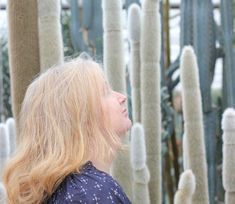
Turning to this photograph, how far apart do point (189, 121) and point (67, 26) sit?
6.83 feet

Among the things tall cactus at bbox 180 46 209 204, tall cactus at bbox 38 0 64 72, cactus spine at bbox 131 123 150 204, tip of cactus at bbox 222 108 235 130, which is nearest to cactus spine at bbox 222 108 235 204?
tip of cactus at bbox 222 108 235 130

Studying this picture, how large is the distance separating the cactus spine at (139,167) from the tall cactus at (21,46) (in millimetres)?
406

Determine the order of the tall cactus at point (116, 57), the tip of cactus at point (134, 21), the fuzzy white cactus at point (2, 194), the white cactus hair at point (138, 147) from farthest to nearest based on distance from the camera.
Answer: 1. the tip of cactus at point (134, 21)
2. the tall cactus at point (116, 57)
3. the white cactus hair at point (138, 147)
4. the fuzzy white cactus at point (2, 194)

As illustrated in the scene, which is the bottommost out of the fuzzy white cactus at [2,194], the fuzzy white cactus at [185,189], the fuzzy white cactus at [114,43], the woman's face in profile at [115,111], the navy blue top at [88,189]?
the fuzzy white cactus at [185,189]

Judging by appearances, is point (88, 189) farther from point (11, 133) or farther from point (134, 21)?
point (134, 21)

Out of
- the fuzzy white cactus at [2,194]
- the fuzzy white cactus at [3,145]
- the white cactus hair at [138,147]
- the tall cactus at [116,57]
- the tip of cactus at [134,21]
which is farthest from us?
the tip of cactus at [134,21]

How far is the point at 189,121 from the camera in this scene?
222cm

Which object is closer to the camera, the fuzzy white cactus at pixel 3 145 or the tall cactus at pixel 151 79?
the fuzzy white cactus at pixel 3 145

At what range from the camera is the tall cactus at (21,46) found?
1947 millimetres

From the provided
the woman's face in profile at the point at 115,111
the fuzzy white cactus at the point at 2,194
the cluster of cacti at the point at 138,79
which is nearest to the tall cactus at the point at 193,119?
the cluster of cacti at the point at 138,79

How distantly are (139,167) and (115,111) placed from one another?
92 centimetres

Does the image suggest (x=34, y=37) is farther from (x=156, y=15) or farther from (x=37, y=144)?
(x=37, y=144)

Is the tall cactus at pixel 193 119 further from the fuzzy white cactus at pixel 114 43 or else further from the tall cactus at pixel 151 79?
the fuzzy white cactus at pixel 114 43

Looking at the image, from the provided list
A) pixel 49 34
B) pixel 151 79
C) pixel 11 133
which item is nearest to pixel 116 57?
pixel 151 79
